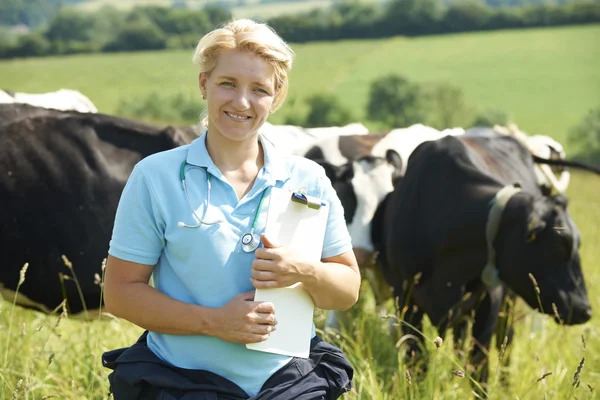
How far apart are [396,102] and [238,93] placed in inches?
1509

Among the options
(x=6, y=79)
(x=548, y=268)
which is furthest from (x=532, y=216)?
(x=6, y=79)

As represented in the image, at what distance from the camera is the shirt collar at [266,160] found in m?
2.28

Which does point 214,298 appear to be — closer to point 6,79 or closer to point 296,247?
point 296,247

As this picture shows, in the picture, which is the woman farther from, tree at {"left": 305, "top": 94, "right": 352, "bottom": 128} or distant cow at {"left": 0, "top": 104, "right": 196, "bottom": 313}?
tree at {"left": 305, "top": 94, "right": 352, "bottom": 128}

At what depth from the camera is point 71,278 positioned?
4.98 metres

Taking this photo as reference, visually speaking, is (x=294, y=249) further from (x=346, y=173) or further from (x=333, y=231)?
(x=346, y=173)

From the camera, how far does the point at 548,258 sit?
486 cm

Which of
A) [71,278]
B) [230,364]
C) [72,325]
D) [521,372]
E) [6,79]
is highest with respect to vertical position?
[230,364]

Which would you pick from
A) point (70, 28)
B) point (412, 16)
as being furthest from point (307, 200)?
point (412, 16)

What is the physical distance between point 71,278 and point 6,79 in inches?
1330

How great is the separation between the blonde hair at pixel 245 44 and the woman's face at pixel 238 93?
0.06 feet

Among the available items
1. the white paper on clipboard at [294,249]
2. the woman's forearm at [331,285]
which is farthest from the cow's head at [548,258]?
the white paper on clipboard at [294,249]

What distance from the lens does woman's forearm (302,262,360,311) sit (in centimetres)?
→ 224

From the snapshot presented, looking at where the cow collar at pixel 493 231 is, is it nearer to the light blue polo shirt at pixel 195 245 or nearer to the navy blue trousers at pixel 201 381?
the navy blue trousers at pixel 201 381
